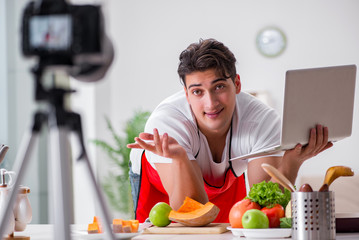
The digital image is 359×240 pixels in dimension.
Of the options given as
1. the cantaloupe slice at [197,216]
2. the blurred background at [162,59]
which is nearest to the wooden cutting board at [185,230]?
the cantaloupe slice at [197,216]

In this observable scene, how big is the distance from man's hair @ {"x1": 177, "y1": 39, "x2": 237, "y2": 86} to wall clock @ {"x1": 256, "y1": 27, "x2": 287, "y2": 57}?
110 inches

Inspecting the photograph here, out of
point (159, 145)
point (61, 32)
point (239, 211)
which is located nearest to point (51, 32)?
point (61, 32)

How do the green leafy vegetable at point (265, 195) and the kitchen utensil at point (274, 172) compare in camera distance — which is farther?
the green leafy vegetable at point (265, 195)

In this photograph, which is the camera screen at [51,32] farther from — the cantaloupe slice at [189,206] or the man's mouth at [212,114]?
the man's mouth at [212,114]

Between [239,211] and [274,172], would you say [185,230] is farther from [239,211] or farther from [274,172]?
[274,172]

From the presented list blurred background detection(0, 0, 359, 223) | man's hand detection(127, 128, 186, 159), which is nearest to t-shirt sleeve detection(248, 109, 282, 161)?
man's hand detection(127, 128, 186, 159)

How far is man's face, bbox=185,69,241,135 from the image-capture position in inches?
87.9

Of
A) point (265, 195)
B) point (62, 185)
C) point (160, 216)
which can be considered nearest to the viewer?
point (62, 185)

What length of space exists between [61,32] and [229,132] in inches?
73.7

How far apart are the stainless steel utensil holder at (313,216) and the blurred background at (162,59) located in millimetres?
3394

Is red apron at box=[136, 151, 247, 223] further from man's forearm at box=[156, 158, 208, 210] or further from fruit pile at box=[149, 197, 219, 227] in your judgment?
fruit pile at box=[149, 197, 219, 227]

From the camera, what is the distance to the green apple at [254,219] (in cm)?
141

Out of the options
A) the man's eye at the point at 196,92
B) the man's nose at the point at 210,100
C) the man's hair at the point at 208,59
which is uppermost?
the man's hair at the point at 208,59

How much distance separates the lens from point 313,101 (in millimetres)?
1720
